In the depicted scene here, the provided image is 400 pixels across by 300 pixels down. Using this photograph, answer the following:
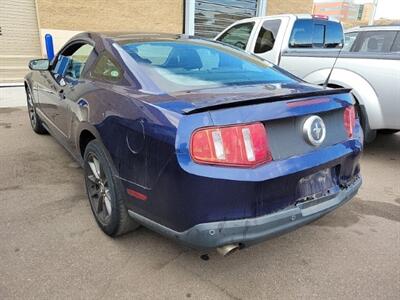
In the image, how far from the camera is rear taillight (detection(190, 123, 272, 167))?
191 cm

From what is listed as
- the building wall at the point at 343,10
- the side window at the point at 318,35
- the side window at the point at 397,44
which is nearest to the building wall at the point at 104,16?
the side window at the point at 318,35

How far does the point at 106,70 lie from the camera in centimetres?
288

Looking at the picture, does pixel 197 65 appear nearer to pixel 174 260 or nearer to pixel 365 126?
pixel 174 260

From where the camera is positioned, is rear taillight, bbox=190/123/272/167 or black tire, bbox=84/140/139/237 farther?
black tire, bbox=84/140/139/237

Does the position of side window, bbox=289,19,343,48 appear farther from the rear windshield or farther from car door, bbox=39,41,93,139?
car door, bbox=39,41,93,139

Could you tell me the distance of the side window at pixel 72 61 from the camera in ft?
11.3

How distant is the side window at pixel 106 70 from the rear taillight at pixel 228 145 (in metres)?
1.09

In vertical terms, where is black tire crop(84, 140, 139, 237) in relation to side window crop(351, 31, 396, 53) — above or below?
below

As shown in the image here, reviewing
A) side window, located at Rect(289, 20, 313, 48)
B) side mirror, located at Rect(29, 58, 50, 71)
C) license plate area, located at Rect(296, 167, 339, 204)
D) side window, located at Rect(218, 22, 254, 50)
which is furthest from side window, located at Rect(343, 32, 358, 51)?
side mirror, located at Rect(29, 58, 50, 71)

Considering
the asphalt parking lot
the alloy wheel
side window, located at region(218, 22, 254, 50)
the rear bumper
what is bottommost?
the asphalt parking lot

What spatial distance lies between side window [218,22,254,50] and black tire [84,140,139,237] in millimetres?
4714

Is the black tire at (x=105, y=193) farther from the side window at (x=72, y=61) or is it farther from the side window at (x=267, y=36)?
the side window at (x=267, y=36)

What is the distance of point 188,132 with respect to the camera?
191 cm

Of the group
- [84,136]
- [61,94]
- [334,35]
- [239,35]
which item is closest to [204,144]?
[84,136]
